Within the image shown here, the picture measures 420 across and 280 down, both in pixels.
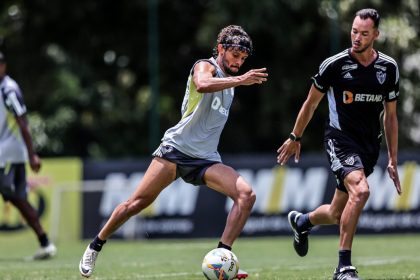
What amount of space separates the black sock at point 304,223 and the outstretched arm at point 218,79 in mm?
2182

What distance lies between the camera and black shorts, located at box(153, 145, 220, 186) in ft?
30.1

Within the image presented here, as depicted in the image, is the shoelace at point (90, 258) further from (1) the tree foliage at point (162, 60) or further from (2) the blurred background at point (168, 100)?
(1) the tree foliage at point (162, 60)

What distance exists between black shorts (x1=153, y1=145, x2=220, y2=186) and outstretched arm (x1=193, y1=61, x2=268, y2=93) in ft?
2.56

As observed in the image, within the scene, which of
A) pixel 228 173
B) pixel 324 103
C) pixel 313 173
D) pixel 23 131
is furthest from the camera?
pixel 324 103

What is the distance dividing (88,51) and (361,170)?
66.6 feet

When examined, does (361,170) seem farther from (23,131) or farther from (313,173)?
(313,173)

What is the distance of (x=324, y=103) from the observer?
24922 mm

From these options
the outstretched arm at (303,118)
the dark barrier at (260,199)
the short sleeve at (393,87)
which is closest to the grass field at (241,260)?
the dark barrier at (260,199)

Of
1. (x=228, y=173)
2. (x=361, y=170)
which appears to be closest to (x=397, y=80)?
(x=361, y=170)

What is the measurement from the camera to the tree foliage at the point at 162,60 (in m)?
24.6

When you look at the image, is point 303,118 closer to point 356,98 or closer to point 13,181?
point 356,98

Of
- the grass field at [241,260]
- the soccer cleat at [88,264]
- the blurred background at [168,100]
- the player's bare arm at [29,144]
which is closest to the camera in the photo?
the soccer cleat at [88,264]

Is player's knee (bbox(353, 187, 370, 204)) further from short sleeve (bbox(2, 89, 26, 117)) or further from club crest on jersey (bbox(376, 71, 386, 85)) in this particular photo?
short sleeve (bbox(2, 89, 26, 117))

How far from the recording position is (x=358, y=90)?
362 inches
